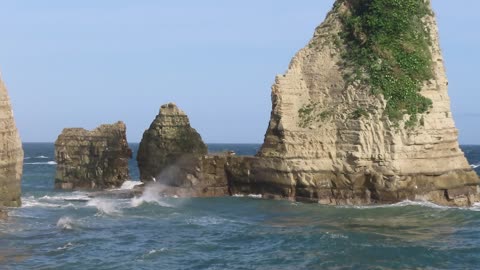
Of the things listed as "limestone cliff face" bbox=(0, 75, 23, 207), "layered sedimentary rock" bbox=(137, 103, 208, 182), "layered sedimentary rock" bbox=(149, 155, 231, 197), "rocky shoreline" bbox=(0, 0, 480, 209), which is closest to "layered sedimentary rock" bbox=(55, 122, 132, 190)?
"layered sedimentary rock" bbox=(137, 103, 208, 182)

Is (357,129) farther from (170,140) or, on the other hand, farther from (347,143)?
(170,140)

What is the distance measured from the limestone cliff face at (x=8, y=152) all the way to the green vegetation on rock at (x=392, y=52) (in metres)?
14.0

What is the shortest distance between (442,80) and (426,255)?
14129 millimetres

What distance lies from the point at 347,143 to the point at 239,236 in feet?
30.3

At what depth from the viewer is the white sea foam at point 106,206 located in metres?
30.8

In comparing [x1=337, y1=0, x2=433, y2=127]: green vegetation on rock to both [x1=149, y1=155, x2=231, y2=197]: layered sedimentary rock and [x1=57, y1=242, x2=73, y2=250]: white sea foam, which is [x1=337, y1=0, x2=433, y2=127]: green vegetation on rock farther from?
[x1=57, y1=242, x2=73, y2=250]: white sea foam

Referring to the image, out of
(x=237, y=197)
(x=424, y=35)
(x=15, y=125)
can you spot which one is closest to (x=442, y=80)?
(x=424, y=35)

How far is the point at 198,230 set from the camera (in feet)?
85.0

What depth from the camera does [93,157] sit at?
45.6m

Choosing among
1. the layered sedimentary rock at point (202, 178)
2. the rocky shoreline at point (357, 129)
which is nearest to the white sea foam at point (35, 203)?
the rocky shoreline at point (357, 129)

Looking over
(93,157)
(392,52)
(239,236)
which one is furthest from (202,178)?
(239,236)

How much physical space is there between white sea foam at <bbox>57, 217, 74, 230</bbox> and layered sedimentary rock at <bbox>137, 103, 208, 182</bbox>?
1210 cm

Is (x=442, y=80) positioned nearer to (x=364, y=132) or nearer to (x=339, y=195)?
(x=364, y=132)

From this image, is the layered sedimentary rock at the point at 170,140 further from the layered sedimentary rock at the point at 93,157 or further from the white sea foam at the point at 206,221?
the white sea foam at the point at 206,221
